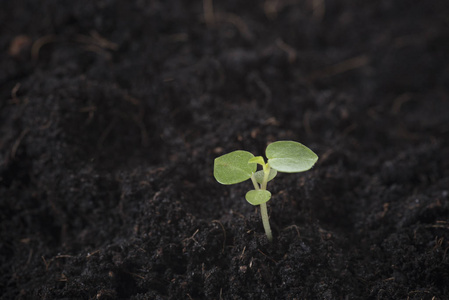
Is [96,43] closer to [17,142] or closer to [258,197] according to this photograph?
[17,142]

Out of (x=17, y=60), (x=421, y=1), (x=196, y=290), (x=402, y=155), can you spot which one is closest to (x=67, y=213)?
(x=196, y=290)

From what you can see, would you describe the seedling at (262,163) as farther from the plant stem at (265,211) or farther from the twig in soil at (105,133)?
the twig in soil at (105,133)

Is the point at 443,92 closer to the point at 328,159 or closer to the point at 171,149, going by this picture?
the point at 328,159

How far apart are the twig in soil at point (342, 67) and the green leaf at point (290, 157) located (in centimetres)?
95

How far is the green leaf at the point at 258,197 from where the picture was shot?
38.4 inches

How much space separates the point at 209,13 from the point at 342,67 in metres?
0.68

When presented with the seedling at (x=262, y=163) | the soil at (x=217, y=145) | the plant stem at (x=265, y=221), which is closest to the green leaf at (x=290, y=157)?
the seedling at (x=262, y=163)

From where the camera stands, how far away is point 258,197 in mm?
985

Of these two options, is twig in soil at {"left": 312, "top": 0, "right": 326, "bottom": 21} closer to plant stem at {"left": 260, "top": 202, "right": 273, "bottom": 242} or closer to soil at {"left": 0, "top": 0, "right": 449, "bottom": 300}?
soil at {"left": 0, "top": 0, "right": 449, "bottom": 300}

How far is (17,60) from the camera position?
5.69 feet

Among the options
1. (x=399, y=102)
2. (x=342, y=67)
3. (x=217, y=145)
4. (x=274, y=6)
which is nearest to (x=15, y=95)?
(x=217, y=145)

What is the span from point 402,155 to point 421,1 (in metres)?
1.04

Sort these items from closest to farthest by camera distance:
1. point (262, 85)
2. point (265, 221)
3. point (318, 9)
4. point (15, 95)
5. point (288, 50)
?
point (265, 221), point (15, 95), point (262, 85), point (288, 50), point (318, 9)

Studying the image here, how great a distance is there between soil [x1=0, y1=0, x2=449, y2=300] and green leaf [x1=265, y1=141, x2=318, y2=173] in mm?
269
